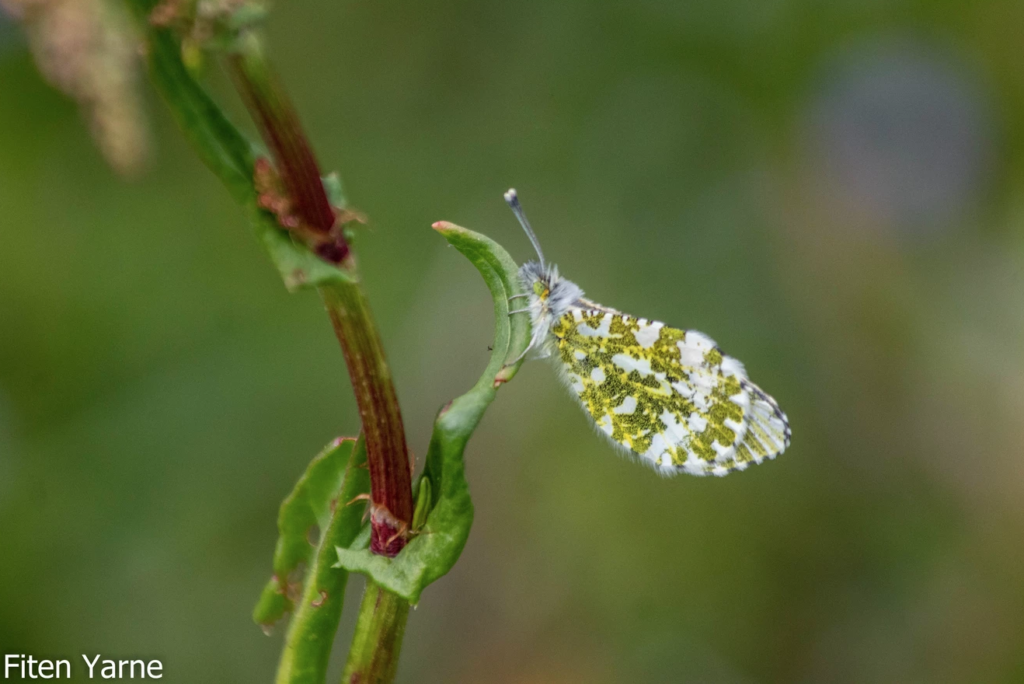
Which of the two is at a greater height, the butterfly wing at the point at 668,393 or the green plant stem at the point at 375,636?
the butterfly wing at the point at 668,393

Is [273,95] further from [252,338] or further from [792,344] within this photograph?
[792,344]

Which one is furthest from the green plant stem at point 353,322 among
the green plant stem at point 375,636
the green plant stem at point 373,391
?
the green plant stem at point 375,636

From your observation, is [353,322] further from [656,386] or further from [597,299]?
[597,299]

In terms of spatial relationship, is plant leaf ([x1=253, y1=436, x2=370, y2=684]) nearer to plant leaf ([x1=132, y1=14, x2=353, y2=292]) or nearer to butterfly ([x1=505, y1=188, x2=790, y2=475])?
plant leaf ([x1=132, y1=14, x2=353, y2=292])

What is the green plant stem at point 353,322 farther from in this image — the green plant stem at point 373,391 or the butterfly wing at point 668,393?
the butterfly wing at point 668,393

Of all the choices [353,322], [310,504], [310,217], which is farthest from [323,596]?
[310,217]

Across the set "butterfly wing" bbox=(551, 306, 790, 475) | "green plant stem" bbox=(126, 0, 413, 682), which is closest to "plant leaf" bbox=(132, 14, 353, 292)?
"green plant stem" bbox=(126, 0, 413, 682)

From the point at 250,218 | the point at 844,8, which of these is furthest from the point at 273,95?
the point at 844,8
